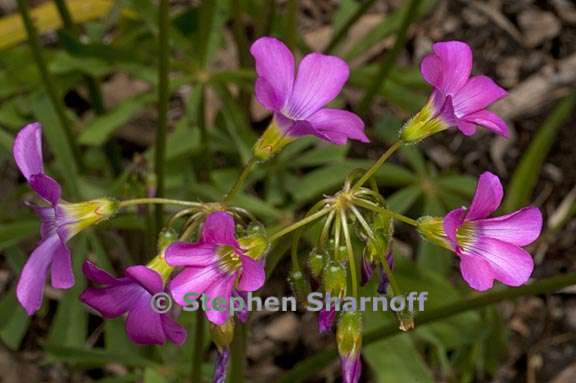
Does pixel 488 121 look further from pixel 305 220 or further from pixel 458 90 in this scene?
pixel 305 220

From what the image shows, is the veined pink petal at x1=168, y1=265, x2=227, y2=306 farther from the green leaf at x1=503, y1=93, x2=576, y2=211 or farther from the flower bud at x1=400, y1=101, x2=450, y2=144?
the green leaf at x1=503, y1=93, x2=576, y2=211

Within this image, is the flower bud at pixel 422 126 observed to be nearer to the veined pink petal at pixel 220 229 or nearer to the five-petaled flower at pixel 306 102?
the five-petaled flower at pixel 306 102

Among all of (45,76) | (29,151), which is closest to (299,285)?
(29,151)

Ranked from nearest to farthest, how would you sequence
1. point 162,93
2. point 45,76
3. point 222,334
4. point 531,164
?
point 222,334, point 162,93, point 45,76, point 531,164

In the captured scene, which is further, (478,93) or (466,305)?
(466,305)

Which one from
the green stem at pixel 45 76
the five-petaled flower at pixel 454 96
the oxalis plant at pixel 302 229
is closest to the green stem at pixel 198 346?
the oxalis plant at pixel 302 229

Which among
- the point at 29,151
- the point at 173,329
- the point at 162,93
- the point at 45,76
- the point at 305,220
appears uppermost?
the point at 45,76
